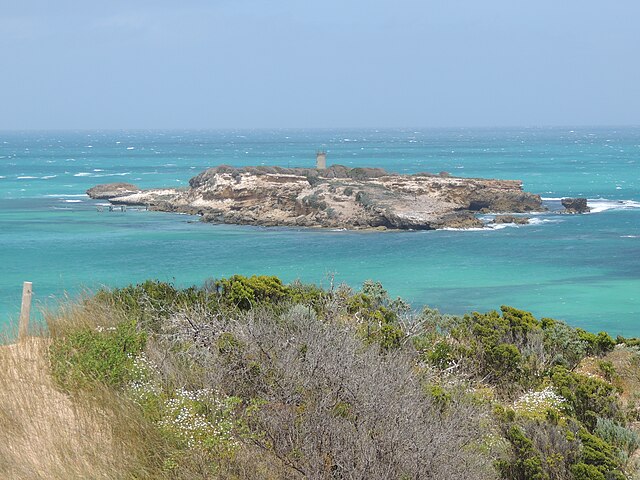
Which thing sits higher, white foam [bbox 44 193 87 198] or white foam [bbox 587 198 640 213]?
white foam [bbox 587 198 640 213]

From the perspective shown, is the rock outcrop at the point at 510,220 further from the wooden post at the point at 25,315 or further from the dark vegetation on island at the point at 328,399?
the wooden post at the point at 25,315

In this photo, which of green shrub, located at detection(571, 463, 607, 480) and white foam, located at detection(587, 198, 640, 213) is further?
white foam, located at detection(587, 198, 640, 213)

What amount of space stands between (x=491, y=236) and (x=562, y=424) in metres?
37.5

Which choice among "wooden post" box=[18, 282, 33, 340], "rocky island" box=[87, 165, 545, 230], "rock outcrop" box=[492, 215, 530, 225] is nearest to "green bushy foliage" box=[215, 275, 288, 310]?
"wooden post" box=[18, 282, 33, 340]

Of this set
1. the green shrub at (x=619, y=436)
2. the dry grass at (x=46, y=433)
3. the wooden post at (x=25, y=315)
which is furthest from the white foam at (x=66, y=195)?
the green shrub at (x=619, y=436)

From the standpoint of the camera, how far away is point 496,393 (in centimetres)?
870

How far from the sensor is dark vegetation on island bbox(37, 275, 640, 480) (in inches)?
204

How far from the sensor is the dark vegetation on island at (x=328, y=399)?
5.18 m

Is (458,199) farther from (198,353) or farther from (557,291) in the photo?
(198,353)

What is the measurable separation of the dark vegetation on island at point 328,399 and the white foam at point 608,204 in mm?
49573

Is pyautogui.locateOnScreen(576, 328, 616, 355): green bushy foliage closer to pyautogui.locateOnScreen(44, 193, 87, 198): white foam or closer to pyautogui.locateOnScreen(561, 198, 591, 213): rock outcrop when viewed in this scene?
pyautogui.locateOnScreen(561, 198, 591, 213): rock outcrop

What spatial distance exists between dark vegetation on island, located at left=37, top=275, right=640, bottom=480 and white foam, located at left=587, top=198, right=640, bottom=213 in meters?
49.6

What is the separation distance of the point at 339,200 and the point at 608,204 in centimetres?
2204

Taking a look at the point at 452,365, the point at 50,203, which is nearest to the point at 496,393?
the point at 452,365
